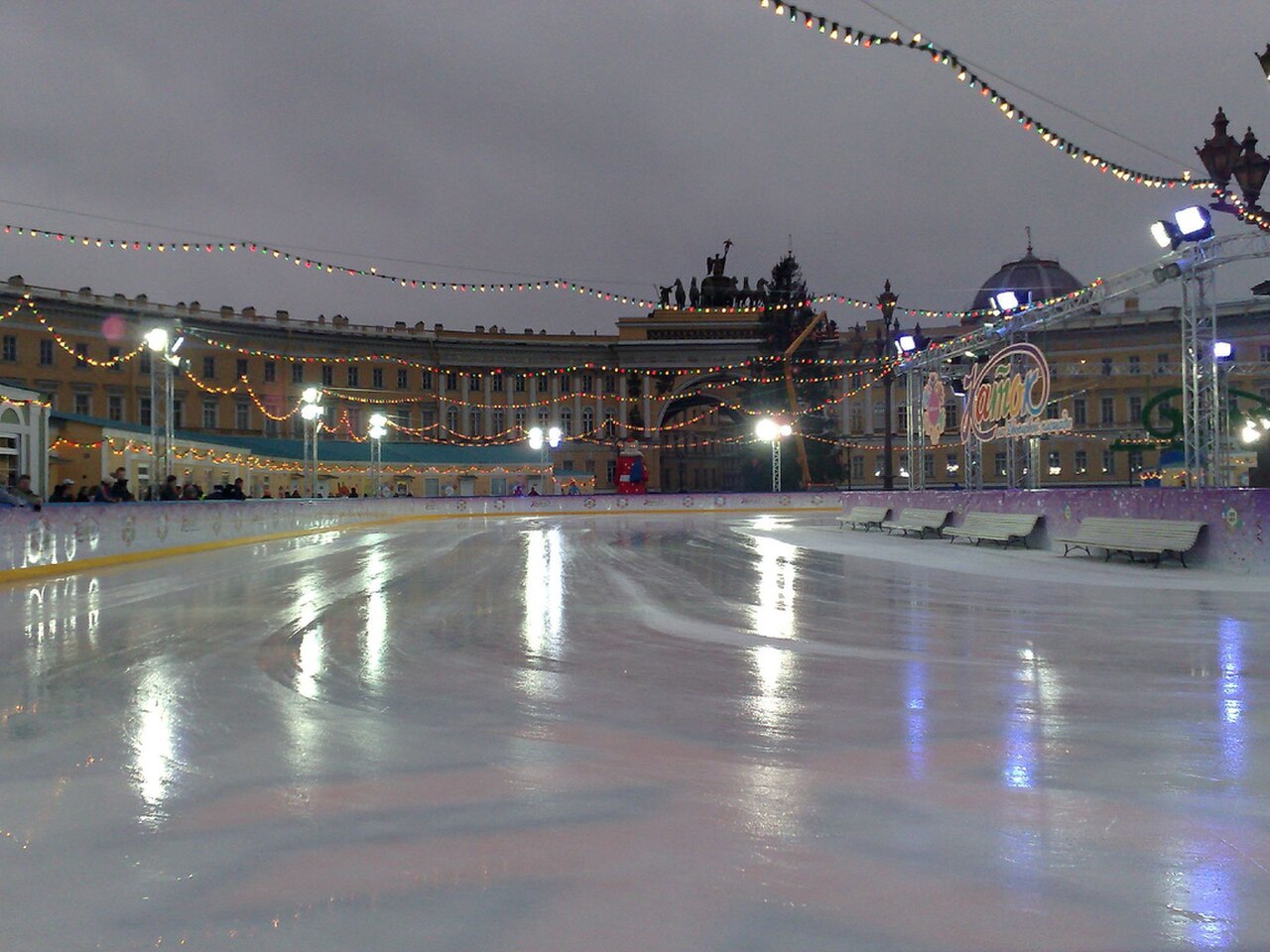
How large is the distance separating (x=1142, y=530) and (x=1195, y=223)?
16.4 feet

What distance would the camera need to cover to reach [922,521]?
79.3ft

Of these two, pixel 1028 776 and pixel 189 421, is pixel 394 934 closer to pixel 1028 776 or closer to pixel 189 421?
pixel 1028 776

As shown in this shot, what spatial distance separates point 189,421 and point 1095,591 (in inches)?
2581

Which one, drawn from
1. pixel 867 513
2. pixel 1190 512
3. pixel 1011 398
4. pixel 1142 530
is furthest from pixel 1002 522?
pixel 867 513

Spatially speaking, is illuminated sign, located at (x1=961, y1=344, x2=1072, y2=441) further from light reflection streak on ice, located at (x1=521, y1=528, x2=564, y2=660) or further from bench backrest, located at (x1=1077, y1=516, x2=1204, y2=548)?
light reflection streak on ice, located at (x1=521, y1=528, x2=564, y2=660)

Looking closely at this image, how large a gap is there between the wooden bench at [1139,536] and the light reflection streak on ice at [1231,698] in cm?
604

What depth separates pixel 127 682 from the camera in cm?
660

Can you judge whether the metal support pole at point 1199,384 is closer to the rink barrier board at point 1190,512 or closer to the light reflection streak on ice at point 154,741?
the rink barrier board at point 1190,512

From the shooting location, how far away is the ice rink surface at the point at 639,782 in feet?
9.71

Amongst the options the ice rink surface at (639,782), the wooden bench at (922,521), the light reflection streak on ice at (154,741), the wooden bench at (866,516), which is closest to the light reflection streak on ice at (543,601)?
the ice rink surface at (639,782)

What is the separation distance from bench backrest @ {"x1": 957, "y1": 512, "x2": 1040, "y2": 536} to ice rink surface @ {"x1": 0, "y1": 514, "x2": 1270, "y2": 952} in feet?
31.2

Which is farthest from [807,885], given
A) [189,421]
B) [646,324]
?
[646,324]

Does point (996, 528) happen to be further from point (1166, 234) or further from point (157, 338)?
point (157, 338)

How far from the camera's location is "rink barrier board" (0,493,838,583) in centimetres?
1537
